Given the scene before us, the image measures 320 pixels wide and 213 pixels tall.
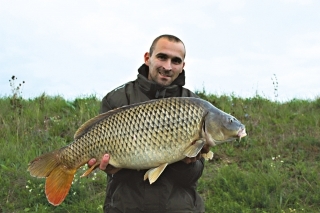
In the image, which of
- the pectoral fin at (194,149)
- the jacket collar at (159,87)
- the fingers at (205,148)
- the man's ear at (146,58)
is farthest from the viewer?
the man's ear at (146,58)

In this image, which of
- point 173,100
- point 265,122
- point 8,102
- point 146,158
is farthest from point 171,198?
point 8,102

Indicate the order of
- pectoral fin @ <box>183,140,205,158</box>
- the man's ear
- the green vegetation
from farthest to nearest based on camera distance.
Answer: the green vegetation → the man's ear → pectoral fin @ <box>183,140,205,158</box>

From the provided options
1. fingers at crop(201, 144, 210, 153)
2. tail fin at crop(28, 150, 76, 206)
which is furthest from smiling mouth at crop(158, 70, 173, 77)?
tail fin at crop(28, 150, 76, 206)

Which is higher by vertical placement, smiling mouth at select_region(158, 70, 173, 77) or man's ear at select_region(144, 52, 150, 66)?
man's ear at select_region(144, 52, 150, 66)

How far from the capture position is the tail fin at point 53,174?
2.54 m

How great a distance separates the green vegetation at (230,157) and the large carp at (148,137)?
1.88m

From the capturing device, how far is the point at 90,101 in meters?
6.82

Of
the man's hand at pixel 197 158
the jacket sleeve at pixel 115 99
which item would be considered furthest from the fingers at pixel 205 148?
the jacket sleeve at pixel 115 99

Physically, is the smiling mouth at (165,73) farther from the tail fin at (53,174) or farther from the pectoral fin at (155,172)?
the tail fin at (53,174)

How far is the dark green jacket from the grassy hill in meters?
1.72

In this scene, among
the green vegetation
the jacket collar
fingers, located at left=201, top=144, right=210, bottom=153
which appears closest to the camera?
fingers, located at left=201, top=144, right=210, bottom=153

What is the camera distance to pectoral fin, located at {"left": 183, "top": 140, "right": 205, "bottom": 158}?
2.33 m

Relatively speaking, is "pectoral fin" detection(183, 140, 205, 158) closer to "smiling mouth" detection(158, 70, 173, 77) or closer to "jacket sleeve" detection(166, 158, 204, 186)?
"jacket sleeve" detection(166, 158, 204, 186)

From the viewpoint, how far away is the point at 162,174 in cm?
257
